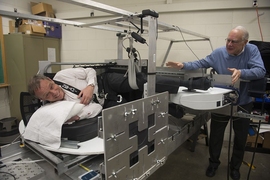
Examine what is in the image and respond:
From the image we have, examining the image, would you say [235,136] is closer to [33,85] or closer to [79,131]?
[79,131]

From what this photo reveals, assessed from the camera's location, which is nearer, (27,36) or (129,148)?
(129,148)

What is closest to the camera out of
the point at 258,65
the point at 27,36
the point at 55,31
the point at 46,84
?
the point at 46,84

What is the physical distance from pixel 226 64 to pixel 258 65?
0.90 feet

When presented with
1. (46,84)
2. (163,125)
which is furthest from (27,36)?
(163,125)

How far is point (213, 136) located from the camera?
1767 millimetres

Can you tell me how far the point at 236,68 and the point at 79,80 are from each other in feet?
4.46

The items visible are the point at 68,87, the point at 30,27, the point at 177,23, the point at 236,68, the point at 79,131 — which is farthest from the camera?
the point at 30,27

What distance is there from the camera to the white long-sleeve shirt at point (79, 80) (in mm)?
1269

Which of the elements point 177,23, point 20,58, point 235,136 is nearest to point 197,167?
point 235,136

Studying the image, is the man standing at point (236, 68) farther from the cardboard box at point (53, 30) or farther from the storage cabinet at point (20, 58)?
the cardboard box at point (53, 30)

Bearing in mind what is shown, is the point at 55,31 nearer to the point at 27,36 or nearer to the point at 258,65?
the point at 27,36

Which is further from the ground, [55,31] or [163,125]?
[55,31]

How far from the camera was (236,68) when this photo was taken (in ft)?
5.23

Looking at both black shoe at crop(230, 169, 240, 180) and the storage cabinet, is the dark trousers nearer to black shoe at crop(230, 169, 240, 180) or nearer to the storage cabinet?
black shoe at crop(230, 169, 240, 180)
